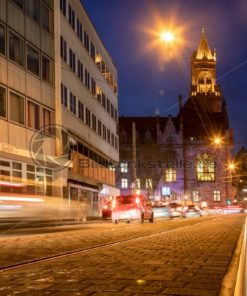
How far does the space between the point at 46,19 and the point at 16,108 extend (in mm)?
8463

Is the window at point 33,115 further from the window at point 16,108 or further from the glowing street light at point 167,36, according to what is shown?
the glowing street light at point 167,36

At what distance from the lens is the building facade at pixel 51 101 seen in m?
30.4

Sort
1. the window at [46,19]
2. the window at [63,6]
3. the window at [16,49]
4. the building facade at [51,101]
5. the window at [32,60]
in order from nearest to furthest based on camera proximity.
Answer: the building facade at [51,101]
the window at [16,49]
the window at [32,60]
the window at [46,19]
the window at [63,6]

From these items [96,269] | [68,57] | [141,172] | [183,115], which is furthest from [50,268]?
[183,115]

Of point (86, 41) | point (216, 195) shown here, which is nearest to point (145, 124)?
point (216, 195)

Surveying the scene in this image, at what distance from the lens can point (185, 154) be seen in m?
108

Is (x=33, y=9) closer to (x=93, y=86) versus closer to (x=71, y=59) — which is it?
(x=71, y=59)

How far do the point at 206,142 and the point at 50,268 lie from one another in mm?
99858

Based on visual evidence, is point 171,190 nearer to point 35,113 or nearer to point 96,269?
point 35,113

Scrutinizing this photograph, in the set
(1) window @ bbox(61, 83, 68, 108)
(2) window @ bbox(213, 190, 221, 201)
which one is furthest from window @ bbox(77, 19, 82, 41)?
(2) window @ bbox(213, 190, 221, 201)

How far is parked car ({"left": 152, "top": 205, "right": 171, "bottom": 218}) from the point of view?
4956 centimetres

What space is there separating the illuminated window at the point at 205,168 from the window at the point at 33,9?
74.9m

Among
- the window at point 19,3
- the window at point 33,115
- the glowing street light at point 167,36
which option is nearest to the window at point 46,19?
the window at point 19,3

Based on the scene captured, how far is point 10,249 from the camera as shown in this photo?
13820mm
